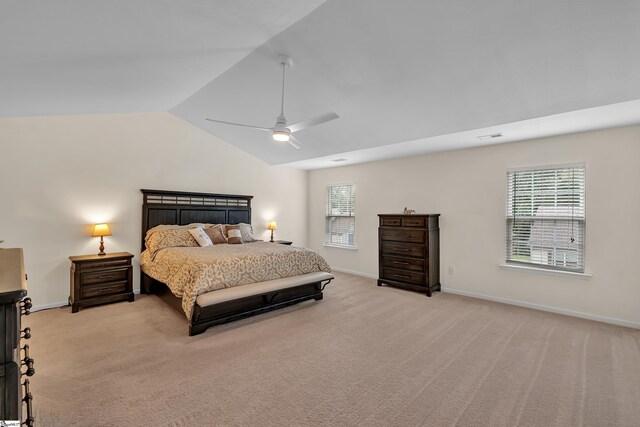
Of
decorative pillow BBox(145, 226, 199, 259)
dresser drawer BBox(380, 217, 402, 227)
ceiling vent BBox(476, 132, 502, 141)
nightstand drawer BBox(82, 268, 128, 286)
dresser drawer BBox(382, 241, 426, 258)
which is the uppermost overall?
ceiling vent BBox(476, 132, 502, 141)

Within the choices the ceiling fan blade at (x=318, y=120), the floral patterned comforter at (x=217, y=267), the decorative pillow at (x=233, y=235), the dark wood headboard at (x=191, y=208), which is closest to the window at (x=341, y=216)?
the dark wood headboard at (x=191, y=208)

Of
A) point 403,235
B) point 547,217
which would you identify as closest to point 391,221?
point 403,235

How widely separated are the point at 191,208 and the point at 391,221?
365cm

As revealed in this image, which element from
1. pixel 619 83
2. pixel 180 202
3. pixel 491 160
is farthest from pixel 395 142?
pixel 180 202

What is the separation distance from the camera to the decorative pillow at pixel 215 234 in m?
4.93

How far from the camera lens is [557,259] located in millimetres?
3977

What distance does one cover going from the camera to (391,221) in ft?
17.0

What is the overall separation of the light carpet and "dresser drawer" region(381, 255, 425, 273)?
1141 millimetres

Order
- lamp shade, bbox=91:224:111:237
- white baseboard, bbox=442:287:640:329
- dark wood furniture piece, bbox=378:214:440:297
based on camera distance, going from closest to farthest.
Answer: white baseboard, bbox=442:287:640:329
lamp shade, bbox=91:224:111:237
dark wood furniture piece, bbox=378:214:440:297

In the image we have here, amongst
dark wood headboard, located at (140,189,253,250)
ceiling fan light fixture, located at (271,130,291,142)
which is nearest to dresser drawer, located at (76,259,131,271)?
dark wood headboard, located at (140,189,253,250)

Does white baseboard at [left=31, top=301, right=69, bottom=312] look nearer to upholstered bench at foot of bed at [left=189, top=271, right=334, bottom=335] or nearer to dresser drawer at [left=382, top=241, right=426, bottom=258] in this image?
upholstered bench at foot of bed at [left=189, top=271, right=334, bottom=335]

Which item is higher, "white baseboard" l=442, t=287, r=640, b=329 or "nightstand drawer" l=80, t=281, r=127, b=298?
"nightstand drawer" l=80, t=281, r=127, b=298

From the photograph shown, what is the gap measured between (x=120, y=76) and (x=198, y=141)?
2.71 meters

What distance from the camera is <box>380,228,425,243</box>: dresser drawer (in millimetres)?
4828
